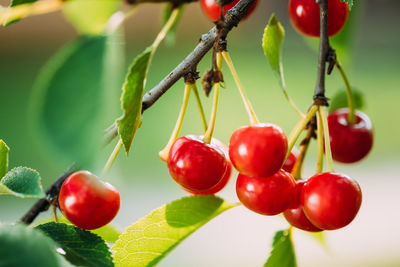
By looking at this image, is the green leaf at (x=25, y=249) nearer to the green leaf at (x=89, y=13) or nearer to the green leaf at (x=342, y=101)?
the green leaf at (x=89, y=13)

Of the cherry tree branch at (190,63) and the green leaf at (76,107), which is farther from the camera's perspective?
the cherry tree branch at (190,63)

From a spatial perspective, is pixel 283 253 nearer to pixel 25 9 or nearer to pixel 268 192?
pixel 268 192

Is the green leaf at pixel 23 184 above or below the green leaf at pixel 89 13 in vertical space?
below

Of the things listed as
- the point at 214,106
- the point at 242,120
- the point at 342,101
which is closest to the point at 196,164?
the point at 214,106

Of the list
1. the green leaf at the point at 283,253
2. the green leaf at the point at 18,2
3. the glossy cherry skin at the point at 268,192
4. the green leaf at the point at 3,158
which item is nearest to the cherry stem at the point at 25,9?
the green leaf at the point at 18,2

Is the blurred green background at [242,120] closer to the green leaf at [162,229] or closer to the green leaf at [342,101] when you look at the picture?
the green leaf at [342,101]

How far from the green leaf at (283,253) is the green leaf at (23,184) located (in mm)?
327

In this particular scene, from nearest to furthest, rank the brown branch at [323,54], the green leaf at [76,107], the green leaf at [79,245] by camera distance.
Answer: the green leaf at [76,107]
the green leaf at [79,245]
the brown branch at [323,54]

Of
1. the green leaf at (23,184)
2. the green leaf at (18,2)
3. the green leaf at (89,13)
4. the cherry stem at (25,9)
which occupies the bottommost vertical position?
the green leaf at (23,184)

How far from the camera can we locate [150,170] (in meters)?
4.11

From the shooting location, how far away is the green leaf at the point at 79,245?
1.37 feet

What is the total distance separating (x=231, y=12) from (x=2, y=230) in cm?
30

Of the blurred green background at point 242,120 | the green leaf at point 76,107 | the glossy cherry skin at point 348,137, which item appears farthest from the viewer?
the blurred green background at point 242,120

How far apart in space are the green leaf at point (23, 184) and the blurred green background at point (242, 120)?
0.07 meters
